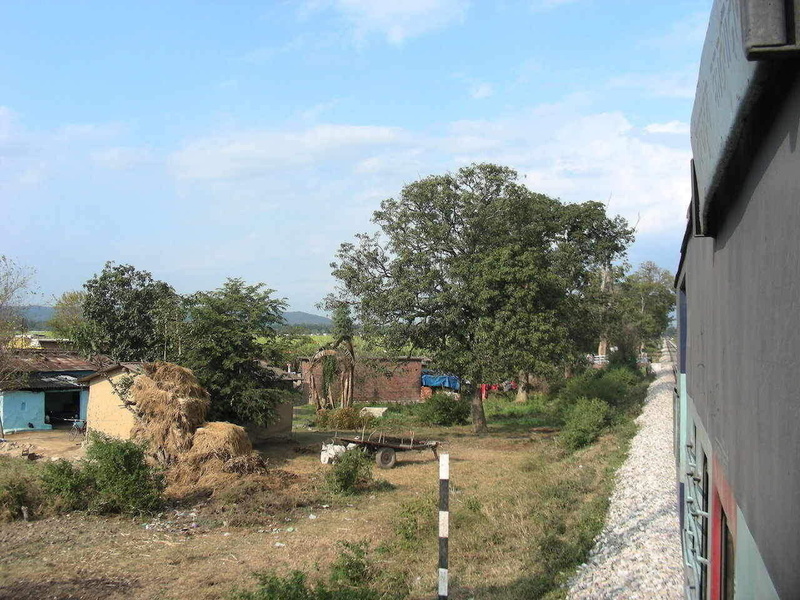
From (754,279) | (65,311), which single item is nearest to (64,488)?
(754,279)

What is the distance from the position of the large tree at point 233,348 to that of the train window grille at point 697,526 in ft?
60.5

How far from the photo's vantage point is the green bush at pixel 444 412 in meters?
32.3

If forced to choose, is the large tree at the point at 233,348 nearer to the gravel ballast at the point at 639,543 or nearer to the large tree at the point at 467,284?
the large tree at the point at 467,284

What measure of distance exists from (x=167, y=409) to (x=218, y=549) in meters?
Answer: 7.83

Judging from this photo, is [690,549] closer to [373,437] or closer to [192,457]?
[192,457]

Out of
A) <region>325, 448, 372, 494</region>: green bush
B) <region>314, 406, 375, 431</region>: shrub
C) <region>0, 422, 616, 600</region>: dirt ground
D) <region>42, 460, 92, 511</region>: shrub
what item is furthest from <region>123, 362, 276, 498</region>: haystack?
<region>314, 406, 375, 431</region>: shrub

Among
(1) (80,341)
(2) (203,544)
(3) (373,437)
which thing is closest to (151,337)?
(1) (80,341)

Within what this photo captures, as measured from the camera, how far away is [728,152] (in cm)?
225

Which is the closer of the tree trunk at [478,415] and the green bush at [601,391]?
the tree trunk at [478,415]

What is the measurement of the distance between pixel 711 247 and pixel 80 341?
37.3 meters

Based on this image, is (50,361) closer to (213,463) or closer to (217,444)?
(217,444)

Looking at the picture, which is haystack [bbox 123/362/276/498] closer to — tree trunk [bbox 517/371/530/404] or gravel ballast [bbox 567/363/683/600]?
gravel ballast [bbox 567/363/683/600]

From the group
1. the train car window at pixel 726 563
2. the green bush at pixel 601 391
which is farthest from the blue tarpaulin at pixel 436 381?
the train car window at pixel 726 563

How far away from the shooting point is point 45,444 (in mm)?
24969
